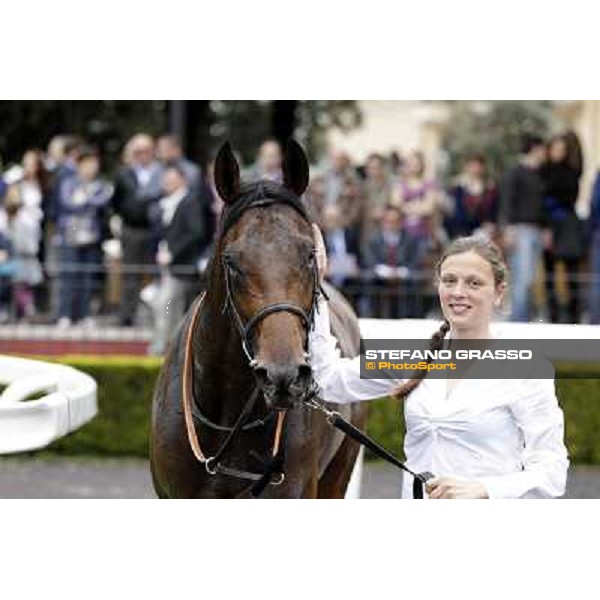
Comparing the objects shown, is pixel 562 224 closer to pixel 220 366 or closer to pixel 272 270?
pixel 220 366

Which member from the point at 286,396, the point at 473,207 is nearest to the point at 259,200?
the point at 286,396

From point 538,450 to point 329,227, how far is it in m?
8.55

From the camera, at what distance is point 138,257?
1220 centimetres

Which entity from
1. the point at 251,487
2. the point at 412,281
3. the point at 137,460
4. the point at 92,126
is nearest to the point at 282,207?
the point at 251,487

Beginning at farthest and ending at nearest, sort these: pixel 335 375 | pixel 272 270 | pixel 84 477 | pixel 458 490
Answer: pixel 84 477 → pixel 272 270 → pixel 335 375 → pixel 458 490

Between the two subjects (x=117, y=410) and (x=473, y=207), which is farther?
(x=473, y=207)

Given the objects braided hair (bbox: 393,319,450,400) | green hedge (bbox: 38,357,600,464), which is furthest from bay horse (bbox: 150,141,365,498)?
green hedge (bbox: 38,357,600,464)

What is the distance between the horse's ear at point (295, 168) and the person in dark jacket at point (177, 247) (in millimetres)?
6971

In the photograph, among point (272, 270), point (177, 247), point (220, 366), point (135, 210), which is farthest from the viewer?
point (135, 210)

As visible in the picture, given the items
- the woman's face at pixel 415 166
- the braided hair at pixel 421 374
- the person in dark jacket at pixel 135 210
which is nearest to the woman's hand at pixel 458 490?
the braided hair at pixel 421 374

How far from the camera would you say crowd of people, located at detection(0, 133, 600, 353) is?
1127cm

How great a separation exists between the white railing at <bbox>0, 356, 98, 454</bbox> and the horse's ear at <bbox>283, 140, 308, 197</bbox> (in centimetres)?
112

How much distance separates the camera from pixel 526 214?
11289 mm

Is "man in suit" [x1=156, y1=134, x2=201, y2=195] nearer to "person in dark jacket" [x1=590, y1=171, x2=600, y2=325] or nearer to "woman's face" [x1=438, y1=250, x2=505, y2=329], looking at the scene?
"person in dark jacket" [x1=590, y1=171, x2=600, y2=325]
